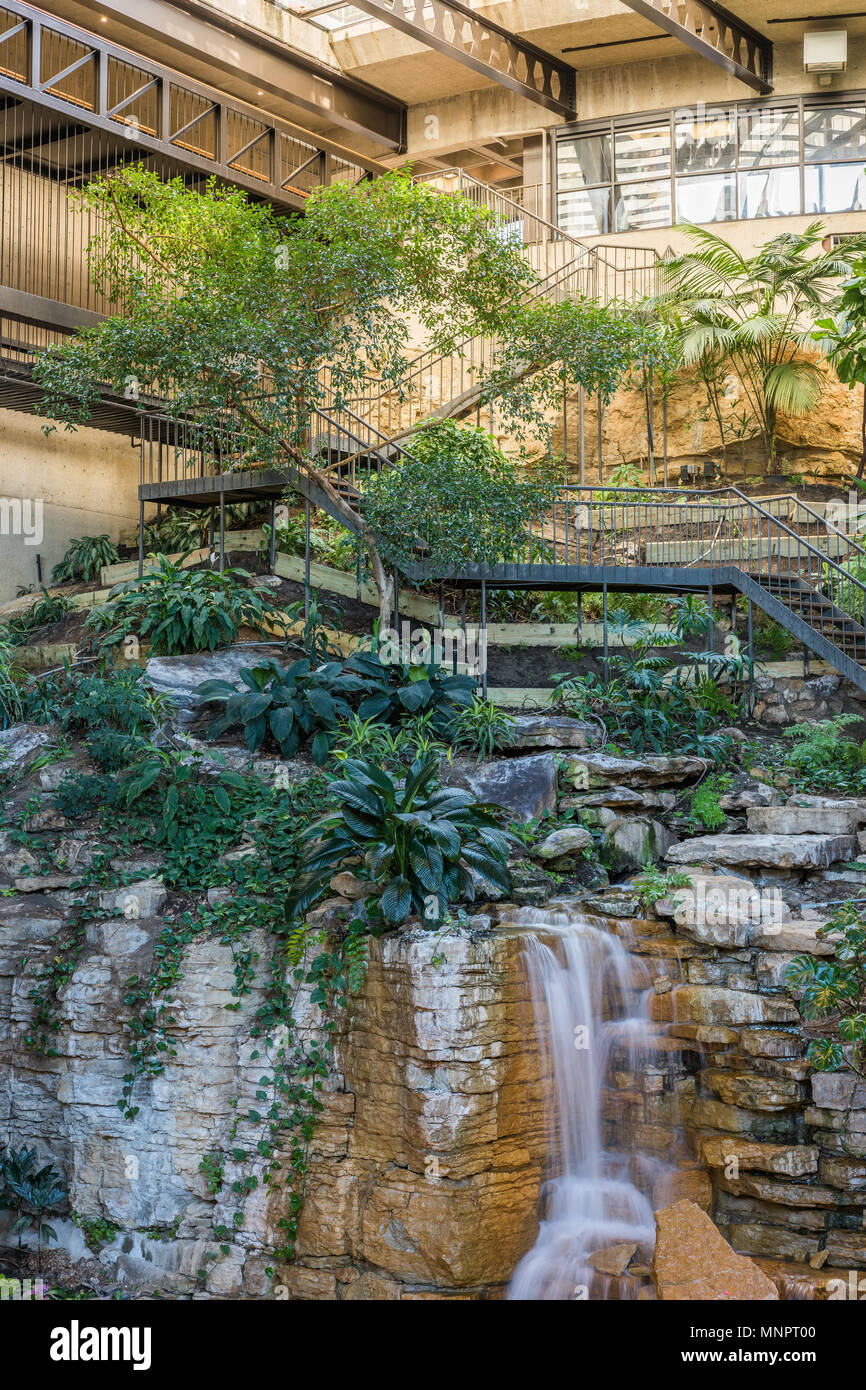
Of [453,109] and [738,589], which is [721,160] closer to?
[453,109]

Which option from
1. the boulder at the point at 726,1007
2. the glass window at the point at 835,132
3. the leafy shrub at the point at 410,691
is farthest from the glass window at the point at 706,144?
the boulder at the point at 726,1007

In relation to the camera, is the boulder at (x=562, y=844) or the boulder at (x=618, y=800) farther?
the boulder at (x=618, y=800)

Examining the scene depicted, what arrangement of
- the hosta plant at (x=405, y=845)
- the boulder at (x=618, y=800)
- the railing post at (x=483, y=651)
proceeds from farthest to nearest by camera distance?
the railing post at (x=483, y=651) → the boulder at (x=618, y=800) → the hosta plant at (x=405, y=845)

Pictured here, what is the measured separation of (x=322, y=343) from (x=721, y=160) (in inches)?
428

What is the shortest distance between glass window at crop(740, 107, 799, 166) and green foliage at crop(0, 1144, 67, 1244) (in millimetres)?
17801

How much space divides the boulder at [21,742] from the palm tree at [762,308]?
1058cm

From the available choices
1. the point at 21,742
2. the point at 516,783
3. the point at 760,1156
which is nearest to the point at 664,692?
the point at 516,783

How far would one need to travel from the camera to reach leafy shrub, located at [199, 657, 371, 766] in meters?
10.6

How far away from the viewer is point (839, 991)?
24.2 feet

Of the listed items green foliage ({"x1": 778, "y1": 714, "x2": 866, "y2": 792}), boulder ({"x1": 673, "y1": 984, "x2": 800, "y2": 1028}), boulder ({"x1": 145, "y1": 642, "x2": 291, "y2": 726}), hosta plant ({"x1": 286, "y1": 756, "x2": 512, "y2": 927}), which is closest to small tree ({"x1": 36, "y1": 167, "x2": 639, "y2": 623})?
boulder ({"x1": 145, "y1": 642, "x2": 291, "y2": 726})

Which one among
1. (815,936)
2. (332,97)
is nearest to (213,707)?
(815,936)

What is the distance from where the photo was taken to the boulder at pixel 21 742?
10695 mm

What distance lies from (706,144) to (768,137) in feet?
3.14

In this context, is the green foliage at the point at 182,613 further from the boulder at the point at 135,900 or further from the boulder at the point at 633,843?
the boulder at the point at 633,843
